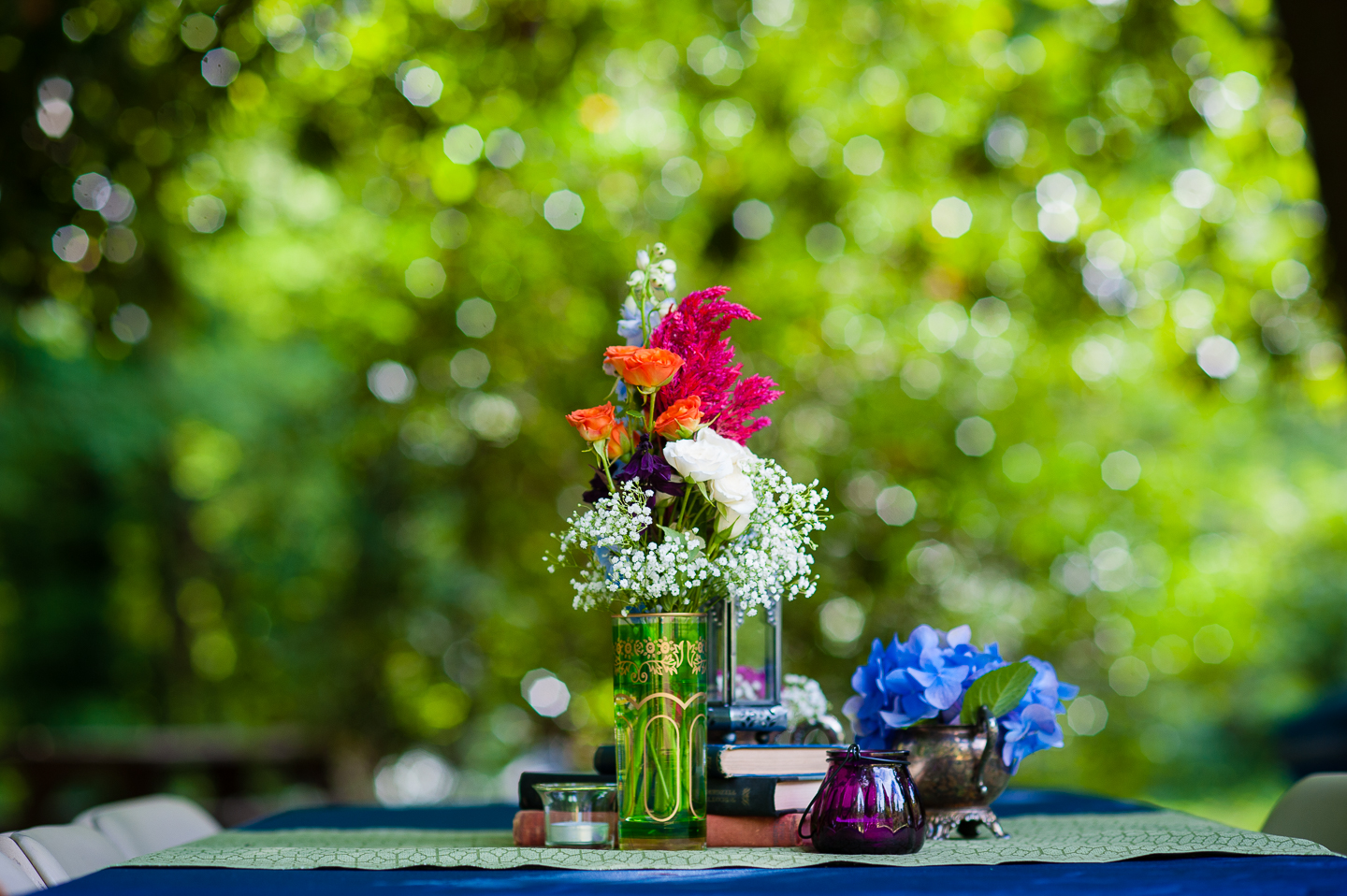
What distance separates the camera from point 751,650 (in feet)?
4.88

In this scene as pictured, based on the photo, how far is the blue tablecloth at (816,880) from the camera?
0.95 m

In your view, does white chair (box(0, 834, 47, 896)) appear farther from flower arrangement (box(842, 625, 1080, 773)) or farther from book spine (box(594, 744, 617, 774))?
flower arrangement (box(842, 625, 1080, 773))

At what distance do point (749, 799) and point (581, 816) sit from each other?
0.18 metres

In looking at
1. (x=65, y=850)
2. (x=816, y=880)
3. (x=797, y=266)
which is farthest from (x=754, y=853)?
(x=797, y=266)

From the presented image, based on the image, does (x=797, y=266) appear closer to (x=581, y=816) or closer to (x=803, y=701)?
(x=803, y=701)

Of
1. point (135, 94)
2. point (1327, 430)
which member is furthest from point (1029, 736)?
point (1327, 430)

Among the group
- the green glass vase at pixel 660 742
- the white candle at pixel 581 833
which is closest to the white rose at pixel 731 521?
the green glass vase at pixel 660 742

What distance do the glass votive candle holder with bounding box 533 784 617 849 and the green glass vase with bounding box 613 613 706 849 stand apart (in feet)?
0.14

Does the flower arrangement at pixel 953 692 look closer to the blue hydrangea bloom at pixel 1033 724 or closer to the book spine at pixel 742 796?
the blue hydrangea bloom at pixel 1033 724

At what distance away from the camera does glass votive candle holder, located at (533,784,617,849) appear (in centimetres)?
124

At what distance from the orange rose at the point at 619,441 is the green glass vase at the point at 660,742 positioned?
0.60 ft

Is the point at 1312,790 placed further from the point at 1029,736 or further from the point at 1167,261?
the point at 1167,261

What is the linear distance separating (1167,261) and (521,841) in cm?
446

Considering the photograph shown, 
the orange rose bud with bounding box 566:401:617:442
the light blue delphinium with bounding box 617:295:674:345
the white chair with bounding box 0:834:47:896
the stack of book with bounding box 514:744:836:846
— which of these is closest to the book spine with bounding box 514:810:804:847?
the stack of book with bounding box 514:744:836:846
